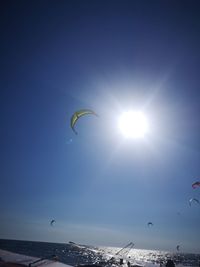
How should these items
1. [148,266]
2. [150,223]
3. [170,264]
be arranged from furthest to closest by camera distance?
[150,223] < [148,266] < [170,264]

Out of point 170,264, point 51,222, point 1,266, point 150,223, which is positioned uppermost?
point 150,223

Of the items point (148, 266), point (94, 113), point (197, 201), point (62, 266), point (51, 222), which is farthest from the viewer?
point (51, 222)

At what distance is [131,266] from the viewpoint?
27.5 meters

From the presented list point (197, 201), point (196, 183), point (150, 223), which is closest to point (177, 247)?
point (150, 223)

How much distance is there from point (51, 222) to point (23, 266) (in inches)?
985

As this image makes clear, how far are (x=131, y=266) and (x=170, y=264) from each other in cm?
1054

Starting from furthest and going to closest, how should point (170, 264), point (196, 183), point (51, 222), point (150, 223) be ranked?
point (150, 223) < point (51, 222) < point (196, 183) < point (170, 264)

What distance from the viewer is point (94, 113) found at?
798 inches

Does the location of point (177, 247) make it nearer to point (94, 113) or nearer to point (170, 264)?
point (170, 264)

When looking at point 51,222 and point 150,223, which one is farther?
point 150,223

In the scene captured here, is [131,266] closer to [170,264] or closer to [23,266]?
[170,264]

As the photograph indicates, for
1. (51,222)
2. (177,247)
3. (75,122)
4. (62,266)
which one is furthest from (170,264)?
(177,247)

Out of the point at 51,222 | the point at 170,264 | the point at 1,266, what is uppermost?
the point at 51,222

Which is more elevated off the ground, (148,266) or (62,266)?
(148,266)
